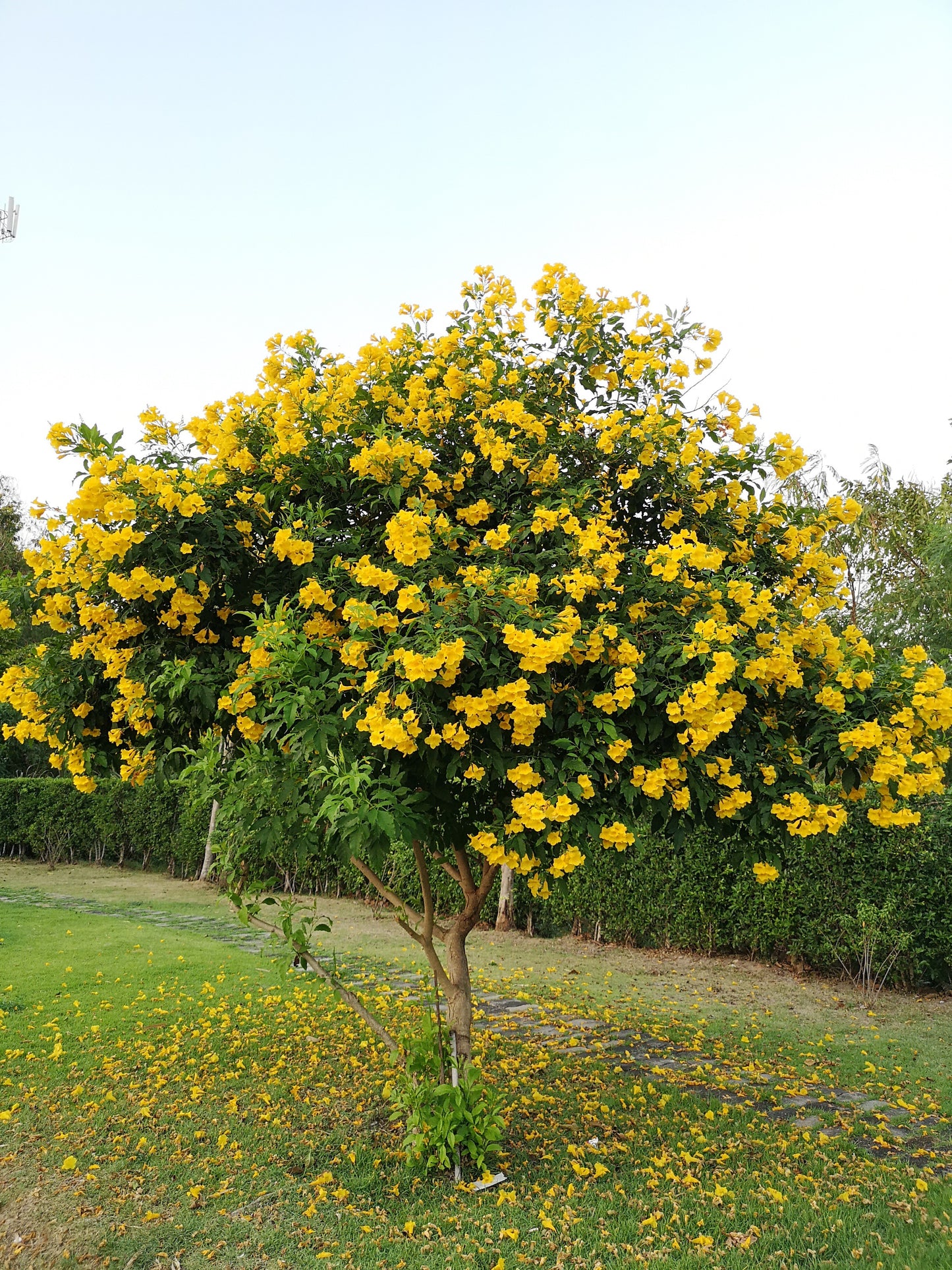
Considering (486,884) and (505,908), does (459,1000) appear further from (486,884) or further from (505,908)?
(505,908)

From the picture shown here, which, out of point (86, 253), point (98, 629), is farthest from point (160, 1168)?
point (86, 253)

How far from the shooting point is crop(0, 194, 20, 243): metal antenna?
41.4 feet

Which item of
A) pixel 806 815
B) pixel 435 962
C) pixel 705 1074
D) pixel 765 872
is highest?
pixel 806 815

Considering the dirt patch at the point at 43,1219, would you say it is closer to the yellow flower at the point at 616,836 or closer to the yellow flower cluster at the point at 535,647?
the yellow flower at the point at 616,836

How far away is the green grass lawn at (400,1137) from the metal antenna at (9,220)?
11888 mm

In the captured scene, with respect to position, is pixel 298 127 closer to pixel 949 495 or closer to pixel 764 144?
pixel 764 144

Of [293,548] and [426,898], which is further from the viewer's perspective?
[426,898]

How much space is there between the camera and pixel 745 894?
278 inches

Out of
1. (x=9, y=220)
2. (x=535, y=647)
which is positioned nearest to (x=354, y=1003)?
(x=535, y=647)

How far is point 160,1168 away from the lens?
2.98 metres

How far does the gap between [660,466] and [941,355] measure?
333 inches

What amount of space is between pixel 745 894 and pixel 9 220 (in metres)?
14.8

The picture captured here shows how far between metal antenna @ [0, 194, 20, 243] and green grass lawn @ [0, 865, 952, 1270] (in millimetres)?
11888

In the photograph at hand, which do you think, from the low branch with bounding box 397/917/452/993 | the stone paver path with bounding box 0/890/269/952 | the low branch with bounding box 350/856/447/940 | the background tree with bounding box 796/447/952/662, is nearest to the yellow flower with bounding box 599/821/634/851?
the low branch with bounding box 350/856/447/940
